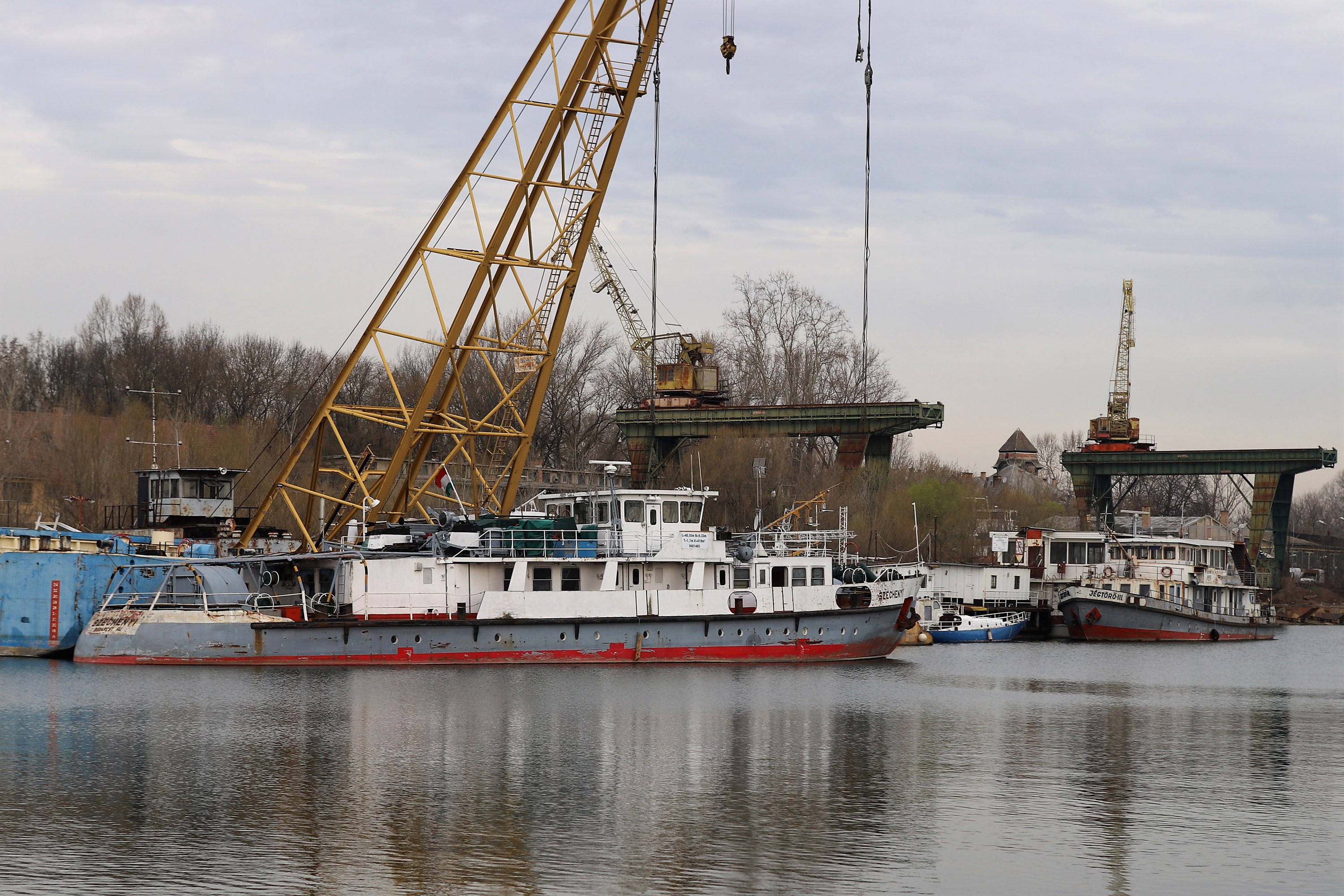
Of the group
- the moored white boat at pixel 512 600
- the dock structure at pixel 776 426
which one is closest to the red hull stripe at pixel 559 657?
the moored white boat at pixel 512 600

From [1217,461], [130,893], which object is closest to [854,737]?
[130,893]

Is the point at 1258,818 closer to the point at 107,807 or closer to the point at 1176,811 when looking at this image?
the point at 1176,811

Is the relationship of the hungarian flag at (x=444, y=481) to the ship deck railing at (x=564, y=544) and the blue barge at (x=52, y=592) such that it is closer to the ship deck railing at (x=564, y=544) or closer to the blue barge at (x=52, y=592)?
the ship deck railing at (x=564, y=544)

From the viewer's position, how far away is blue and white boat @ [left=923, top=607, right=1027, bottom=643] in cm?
6506

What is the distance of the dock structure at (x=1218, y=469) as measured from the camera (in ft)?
289

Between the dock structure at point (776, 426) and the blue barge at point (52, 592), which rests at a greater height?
the dock structure at point (776, 426)

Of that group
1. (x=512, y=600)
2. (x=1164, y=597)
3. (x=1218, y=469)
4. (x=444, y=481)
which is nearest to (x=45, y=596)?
(x=444, y=481)

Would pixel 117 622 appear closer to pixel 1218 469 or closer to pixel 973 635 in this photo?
pixel 973 635

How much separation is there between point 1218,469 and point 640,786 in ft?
250

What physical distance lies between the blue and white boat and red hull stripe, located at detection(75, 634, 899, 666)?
21.8m

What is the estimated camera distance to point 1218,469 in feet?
295

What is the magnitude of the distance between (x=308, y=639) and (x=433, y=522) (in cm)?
603

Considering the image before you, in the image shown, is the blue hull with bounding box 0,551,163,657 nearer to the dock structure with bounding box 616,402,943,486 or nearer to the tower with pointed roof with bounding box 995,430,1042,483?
the dock structure with bounding box 616,402,943,486

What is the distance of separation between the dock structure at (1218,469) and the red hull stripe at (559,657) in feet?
163
